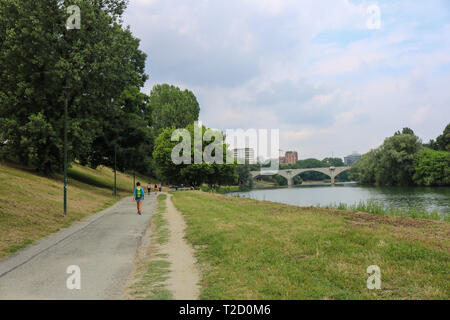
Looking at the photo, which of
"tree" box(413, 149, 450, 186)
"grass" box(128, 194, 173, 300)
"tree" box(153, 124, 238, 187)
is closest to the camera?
"grass" box(128, 194, 173, 300)

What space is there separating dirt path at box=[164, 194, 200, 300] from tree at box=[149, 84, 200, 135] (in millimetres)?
55997

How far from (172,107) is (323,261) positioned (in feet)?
206

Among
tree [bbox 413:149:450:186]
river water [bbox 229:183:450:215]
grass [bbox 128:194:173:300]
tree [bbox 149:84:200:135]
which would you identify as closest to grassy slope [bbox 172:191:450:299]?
grass [bbox 128:194:173:300]

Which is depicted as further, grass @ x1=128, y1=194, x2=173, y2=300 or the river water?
the river water

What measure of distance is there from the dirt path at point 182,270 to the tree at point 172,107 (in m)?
56.0

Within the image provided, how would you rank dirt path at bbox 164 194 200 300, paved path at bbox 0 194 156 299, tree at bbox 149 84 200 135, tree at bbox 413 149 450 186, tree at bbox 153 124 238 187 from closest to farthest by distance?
dirt path at bbox 164 194 200 300, paved path at bbox 0 194 156 299, tree at bbox 153 124 238 187, tree at bbox 413 149 450 186, tree at bbox 149 84 200 135

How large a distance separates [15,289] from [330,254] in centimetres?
602

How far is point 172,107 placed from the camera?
6775 cm

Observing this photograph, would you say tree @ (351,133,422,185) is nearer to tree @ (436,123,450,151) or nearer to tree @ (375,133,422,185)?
tree @ (375,133,422,185)

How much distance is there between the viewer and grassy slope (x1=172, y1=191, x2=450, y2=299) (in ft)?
18.2

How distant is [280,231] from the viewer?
10.9 m

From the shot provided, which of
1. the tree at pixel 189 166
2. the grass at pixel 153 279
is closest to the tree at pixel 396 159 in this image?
the tree at pixel 189 166

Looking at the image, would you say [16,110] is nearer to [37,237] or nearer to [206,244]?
[37,237]

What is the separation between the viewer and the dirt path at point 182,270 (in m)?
5.90
